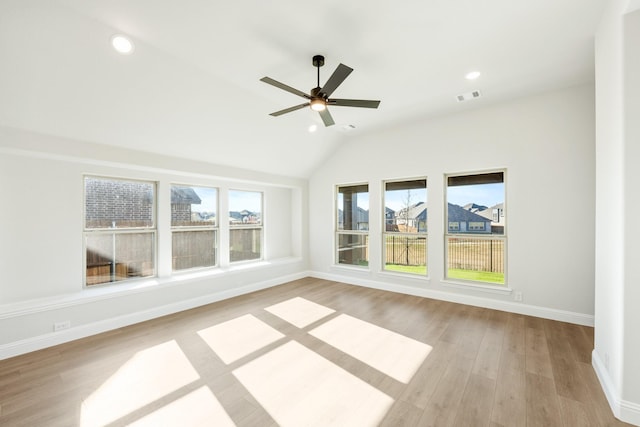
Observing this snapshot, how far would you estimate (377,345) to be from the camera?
120 inches

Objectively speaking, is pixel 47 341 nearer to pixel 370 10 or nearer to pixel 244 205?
pixel 244 205

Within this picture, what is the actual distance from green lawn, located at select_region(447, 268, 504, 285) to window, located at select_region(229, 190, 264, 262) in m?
3.97

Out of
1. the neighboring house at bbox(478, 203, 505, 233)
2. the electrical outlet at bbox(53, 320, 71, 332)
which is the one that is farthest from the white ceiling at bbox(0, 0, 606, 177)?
the electrical outlet at bbox(53, 320, 71, 332)

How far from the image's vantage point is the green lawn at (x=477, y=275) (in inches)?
169

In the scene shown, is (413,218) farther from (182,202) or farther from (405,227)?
(182,202)

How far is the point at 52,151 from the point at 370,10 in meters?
3.69

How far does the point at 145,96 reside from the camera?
309 cm

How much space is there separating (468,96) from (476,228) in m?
2.09

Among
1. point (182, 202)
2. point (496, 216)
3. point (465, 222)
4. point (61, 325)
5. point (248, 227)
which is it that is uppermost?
point (182, 202)

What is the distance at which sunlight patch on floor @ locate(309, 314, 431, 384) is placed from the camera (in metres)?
2.64

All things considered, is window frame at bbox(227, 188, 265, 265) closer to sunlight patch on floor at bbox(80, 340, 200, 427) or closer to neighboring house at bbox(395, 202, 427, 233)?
sunlight patch on floor at bbox(80, 340, 200, 427)

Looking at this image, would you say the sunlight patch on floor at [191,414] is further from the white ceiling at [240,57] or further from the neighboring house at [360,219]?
the neighboring house at [360,219]

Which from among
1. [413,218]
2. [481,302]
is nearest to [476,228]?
[413,218]

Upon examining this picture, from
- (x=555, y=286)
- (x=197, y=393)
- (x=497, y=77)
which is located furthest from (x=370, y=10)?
(x=555, y=286)
